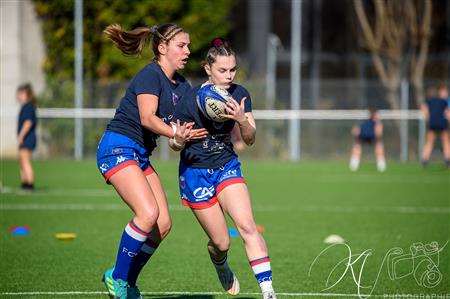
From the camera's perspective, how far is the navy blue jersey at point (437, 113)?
23.4 meters

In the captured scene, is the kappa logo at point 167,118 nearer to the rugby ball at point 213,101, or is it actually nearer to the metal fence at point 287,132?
the rugby ball at point 213,101

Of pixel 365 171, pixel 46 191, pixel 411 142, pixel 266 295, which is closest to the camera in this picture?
pixel 266 295

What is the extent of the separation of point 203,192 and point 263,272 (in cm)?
78

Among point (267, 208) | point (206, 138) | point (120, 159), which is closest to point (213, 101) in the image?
point (206, 138)

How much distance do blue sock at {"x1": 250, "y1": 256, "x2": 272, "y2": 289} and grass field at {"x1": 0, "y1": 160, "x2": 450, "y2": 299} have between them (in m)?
1.02

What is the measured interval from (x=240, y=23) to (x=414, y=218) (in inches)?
847

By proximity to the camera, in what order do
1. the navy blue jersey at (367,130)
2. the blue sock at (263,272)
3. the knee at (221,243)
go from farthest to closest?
1. the navy blue jersey at (367,130)
2. the knee at (221,243)
3. the blue sock at (263,272)

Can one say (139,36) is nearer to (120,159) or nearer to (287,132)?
(120,159)

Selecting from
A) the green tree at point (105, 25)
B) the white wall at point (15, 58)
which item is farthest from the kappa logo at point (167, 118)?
the green tree at point (105, 25)

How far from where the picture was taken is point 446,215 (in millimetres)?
13031

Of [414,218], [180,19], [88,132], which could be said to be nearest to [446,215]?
[414,218]

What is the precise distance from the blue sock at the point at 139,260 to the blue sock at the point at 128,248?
0.15 m

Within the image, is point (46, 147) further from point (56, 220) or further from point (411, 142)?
point (56, 220)

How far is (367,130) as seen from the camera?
25.1 metres
